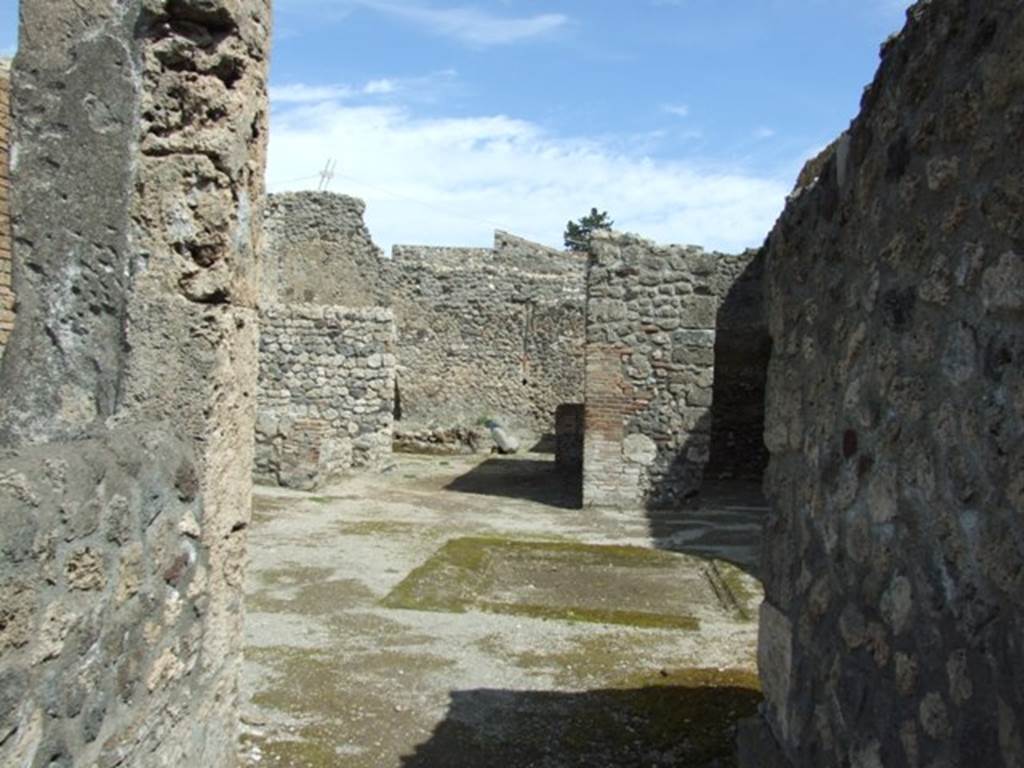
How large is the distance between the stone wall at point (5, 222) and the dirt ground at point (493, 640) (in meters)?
1.85

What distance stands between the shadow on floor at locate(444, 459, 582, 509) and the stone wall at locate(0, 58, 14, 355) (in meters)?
8.93

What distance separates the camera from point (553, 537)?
9.70 metres

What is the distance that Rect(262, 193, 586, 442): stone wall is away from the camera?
22.2 meters

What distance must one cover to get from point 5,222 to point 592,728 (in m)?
3.02

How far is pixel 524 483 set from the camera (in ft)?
46.3

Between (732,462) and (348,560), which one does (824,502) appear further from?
(732,462)

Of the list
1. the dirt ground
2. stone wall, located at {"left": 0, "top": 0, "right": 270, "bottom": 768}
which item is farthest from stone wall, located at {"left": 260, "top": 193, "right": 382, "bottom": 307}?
stone wall, located at {"left": 0, "top": 0, "right": 270, "bottom": 768}

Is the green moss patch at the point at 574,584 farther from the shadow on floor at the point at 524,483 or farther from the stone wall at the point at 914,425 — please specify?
the shadow on floor at the point at 524,483

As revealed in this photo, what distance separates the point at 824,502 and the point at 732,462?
42.5 ft

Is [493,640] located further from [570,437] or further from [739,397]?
[739,397]

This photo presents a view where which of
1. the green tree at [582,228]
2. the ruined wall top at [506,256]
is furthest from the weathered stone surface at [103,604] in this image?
the green tree at [582,228]

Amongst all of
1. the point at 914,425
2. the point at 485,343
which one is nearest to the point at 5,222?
the point at 914,425

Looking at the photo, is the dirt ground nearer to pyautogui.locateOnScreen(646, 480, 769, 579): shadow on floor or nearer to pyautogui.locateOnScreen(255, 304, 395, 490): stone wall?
pyautogui.locateOnScreen(646, 480, 769, 579): shadow on floor

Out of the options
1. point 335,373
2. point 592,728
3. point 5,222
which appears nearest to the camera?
point 5,222
